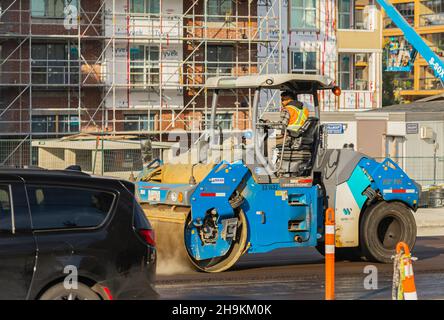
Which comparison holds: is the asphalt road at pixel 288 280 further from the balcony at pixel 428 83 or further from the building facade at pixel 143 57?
the balcony at pixel 428 83

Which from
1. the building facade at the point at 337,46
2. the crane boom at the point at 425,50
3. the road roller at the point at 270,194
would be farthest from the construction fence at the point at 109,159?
the building facade at the point at 337,46

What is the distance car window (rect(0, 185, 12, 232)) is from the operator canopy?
22.4ft

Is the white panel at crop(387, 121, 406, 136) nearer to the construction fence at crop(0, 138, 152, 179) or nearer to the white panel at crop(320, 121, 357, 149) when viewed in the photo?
the white panel at crop(320, 121, 357, 149)

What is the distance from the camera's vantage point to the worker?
15.5 m

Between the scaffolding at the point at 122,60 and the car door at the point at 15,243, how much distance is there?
36.6 meters

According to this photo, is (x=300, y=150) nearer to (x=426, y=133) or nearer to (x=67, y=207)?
(x=67, y=207)

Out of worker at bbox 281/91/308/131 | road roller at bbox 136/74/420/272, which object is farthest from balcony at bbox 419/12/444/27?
worker at bbox 281/91/308/131

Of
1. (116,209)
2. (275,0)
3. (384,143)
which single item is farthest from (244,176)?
(275,0)

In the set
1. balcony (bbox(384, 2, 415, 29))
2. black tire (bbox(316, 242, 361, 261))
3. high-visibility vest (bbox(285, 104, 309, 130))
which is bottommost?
black tire (bbox(316, 242, 361, 261))

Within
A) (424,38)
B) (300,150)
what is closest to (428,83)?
(424,38)

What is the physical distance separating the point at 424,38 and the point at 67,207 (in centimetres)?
7524

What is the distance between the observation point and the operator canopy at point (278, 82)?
1573cm

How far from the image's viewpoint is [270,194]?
603 inches

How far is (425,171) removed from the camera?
36938mm
